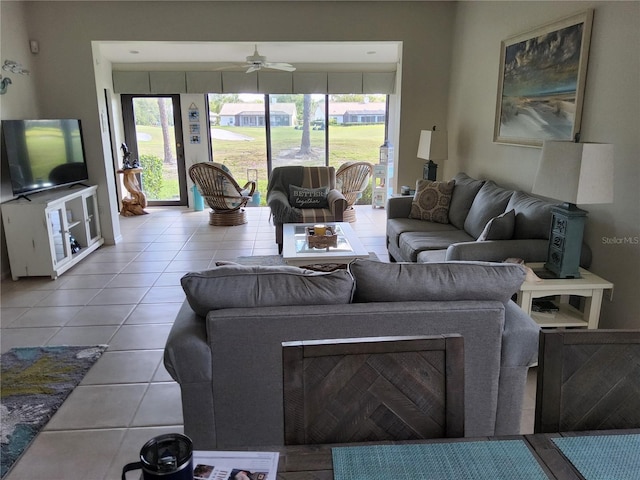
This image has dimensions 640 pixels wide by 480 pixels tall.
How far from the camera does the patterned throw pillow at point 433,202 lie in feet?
14.6

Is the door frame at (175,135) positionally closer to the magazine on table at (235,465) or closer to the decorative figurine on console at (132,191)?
the decorative figurine on console at (132,191)

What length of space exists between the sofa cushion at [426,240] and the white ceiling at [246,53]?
3280 mm

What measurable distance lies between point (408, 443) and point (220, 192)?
573 cm

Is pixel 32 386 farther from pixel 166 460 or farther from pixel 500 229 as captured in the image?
pixel 500 229

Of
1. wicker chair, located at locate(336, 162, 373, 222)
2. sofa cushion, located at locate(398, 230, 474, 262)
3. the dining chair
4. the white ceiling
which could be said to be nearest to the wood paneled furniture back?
the dining chair

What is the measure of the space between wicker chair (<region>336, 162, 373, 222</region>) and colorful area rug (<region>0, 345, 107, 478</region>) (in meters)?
4.42

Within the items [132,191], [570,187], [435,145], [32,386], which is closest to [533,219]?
[570,187]

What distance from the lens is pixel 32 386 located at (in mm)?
2596

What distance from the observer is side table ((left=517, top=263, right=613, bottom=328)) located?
2.62m

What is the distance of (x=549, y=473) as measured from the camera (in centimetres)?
90

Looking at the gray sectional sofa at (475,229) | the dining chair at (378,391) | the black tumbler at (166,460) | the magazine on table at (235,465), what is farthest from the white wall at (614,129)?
the black tumbler at (166,460)

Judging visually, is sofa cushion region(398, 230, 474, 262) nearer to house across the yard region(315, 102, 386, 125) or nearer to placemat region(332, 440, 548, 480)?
placemat region(332, 440, 548, 480)

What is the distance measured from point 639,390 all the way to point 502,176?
3.44 meters

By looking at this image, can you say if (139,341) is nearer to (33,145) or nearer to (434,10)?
(33,145)
